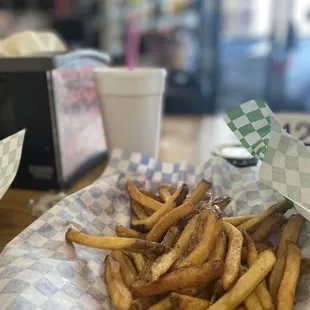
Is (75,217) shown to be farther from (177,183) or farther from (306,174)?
(306,174)

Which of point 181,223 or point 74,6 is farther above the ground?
point 74,6

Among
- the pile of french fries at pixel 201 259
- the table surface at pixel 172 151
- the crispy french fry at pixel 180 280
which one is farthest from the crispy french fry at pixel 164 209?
the table surface at pixel 172 151

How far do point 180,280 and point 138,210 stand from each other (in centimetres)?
33

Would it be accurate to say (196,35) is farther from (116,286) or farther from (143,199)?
(116,286)

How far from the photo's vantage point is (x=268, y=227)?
95 cm

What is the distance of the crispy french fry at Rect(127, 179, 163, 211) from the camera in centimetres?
104

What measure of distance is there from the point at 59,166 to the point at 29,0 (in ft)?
14.4

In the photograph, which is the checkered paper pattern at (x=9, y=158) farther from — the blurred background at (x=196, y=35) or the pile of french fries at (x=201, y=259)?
the blurred background at (x=196, y=35)

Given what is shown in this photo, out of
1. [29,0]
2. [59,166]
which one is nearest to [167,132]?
[59,166]

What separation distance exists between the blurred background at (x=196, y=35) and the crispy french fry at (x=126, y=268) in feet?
13.7

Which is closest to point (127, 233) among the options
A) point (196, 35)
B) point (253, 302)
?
point (253, 302)

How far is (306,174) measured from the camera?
0.98 metres

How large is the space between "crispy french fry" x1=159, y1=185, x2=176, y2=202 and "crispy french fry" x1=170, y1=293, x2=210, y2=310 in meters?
0.34

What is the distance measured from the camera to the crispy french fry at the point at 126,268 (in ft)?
2.77
